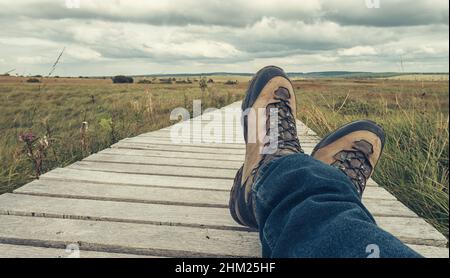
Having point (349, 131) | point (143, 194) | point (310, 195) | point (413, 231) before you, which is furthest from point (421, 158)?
point (143, 194)

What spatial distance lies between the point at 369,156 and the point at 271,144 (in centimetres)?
45

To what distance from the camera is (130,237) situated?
1.28m

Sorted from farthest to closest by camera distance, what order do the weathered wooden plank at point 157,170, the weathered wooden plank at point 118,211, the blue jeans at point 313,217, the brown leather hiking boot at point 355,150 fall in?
the weathered wooden plank at point 157,170, the brown leather hiking boot at point 355,150, the weathered wooden plank at point 118,211, the blue jeans at point 313,217

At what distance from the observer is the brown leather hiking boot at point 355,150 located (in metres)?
1.56

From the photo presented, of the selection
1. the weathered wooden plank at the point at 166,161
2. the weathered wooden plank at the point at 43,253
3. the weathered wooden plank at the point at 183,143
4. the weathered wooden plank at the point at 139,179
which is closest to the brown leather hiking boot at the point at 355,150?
the weathered wooden plank at the point at 139,179

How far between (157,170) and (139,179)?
234 millimetres

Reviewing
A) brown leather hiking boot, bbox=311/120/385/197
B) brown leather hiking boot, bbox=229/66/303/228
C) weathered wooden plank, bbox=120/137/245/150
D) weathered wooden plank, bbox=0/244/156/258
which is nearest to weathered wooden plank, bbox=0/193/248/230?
brown leather hiking boot, bbox=229/66/303/228

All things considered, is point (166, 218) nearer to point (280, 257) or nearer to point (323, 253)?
point (280, 257)

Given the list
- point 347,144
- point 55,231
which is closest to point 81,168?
point 55,231

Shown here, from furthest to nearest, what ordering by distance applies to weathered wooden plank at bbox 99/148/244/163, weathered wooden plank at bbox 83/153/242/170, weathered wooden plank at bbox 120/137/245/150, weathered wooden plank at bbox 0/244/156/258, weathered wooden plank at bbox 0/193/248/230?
weathered wooden plank at bbox 120/137/245/150
weathered wooden plank at bbox 99/148/244/163
weathered wooden plank at bbox 83/153/242/170
weathered wooden plank at bbox 0/193/248/230
weathered wooden plank at bbox 0/244/156/258

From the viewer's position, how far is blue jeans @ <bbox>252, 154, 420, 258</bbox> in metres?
0.84

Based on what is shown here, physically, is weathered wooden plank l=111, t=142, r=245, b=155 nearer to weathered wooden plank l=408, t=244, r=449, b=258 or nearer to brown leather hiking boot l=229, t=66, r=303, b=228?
brown leather hiking boot l=229, t=66, r=303, b=228

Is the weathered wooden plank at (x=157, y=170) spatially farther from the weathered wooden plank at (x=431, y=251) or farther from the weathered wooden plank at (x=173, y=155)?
the weathered wooden plank at (x=431, y=251)

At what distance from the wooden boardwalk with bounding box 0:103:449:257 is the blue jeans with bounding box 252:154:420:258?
0.70 feet
